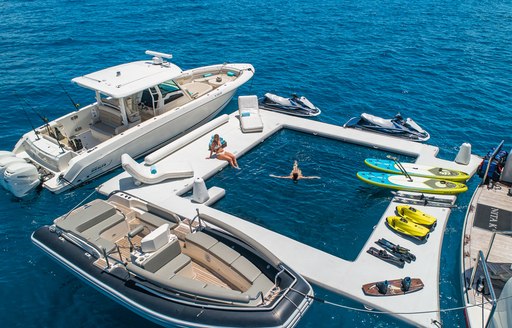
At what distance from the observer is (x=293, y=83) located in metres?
26.7

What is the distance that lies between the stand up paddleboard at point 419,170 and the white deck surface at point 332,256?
104 cm

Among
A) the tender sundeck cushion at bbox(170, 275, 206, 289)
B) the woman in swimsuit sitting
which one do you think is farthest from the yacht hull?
the woman in swimsuit sitting

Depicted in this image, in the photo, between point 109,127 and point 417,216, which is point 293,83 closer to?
point 109,127

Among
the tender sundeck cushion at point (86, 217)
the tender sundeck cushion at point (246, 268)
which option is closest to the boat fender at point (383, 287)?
the tender sundeck cushion at point (246, 268)

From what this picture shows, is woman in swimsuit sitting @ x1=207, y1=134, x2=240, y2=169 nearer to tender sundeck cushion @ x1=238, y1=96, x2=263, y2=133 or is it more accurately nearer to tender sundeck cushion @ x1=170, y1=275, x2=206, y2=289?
tender sundeck cushion @ x1=238, y1=96, x2=263, y2=133

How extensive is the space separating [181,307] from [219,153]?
8933 mm

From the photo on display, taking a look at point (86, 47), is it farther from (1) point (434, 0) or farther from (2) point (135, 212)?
(1) point (434, 0)

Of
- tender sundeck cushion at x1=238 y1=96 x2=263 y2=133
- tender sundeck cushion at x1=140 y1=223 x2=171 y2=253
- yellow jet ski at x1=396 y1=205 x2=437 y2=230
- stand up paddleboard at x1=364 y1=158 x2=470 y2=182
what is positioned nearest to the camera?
tender sundeck cushion at x1=140 y1=223 x2=171 y2=253

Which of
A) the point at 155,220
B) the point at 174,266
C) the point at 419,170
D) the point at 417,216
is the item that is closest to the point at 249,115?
the point at 419,170

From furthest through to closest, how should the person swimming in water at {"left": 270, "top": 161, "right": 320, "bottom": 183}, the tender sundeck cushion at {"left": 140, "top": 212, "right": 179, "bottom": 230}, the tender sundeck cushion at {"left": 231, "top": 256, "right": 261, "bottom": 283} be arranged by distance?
the person swimming in water at {"left": 270, "top": 161, "right": 320, "bottom": 183} < the tender sundeck cushion at {"left": 140, "top": 212, "right": 179, "bottom": 230} < the tender sundeck cushion at {"left": 231, "top": 256, "right": 261, "bottom": 283}

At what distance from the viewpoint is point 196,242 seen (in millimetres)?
11438

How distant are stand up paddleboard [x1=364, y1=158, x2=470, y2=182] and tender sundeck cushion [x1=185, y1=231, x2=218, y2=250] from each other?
8.22 m

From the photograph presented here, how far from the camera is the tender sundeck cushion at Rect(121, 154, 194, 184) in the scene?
15922 millimetres

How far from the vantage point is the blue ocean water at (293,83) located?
12.4 meters
